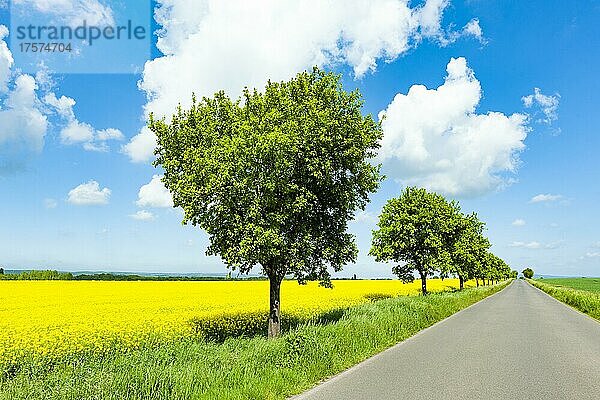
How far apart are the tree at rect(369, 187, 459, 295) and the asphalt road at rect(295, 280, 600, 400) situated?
18.1 metres

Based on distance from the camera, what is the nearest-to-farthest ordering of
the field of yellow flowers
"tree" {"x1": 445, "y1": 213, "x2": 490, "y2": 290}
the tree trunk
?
the field of yellow flowers
the tree trunk
"tree" {"x1": 445, "y1": 213, "x2": 490, "y2": 290}

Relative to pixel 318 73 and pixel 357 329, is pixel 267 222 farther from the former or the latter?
pixel 318 73

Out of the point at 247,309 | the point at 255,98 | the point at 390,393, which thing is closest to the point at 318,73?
the point at 255,98

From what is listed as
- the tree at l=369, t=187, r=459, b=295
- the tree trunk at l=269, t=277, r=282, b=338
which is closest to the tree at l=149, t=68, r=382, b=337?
the tree trunk at l=269, t=277, r=282, b=338

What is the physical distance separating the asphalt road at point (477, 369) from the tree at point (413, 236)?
59.3ft

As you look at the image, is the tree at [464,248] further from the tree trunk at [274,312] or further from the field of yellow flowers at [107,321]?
the tree trunk at [274,312]

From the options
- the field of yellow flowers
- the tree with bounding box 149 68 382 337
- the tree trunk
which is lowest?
the field of yellow flowers

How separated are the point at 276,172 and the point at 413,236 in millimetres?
23616

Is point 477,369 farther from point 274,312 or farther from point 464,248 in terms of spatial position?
point 464,248

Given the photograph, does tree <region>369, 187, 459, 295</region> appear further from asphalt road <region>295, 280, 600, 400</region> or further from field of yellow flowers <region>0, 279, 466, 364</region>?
asphalt road <region>295, 280, 600, 400</region>

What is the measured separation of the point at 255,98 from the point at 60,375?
35.8ft

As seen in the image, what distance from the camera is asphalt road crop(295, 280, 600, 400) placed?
26.9 ft

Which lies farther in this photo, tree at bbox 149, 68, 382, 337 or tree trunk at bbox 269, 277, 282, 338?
tree trunk at bbox 269, 277, 282, 338

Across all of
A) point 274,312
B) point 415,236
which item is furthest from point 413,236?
point 274,312
